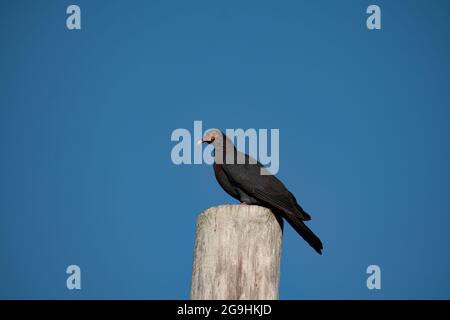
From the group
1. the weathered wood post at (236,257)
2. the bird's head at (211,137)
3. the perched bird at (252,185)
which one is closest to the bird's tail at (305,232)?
the perched bird at (252,185)

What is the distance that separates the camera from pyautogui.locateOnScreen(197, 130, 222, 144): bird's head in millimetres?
8086

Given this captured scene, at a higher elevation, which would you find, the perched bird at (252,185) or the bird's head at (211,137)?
the bird's head at (211,137)

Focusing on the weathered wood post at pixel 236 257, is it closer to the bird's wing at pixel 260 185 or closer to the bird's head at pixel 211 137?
the bird's wing at pixel 260 185

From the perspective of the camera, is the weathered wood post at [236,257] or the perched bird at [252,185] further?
the perched bird at [252,185]

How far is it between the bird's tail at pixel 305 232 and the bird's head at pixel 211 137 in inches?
84.6

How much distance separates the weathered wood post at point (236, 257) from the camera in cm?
455

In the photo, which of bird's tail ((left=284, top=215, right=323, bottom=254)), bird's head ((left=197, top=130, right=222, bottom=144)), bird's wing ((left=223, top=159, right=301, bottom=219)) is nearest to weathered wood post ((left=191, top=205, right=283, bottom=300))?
bird's tail ((left=284, top=215, right=323, bottom=254))

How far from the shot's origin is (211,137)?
8109mm

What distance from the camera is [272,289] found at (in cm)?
462

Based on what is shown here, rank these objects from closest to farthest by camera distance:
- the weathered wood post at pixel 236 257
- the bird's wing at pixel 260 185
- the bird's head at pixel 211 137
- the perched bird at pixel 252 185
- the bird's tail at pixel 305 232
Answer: the weathered wood post at pixel 236 257, the bird's tail at pixel 305 232, the perched bird at pixel 252 185, the bird's wing at pixel 260 185, the bird's head at pixel 211 137

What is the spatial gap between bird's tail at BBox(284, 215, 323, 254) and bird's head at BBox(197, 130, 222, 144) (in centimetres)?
215
